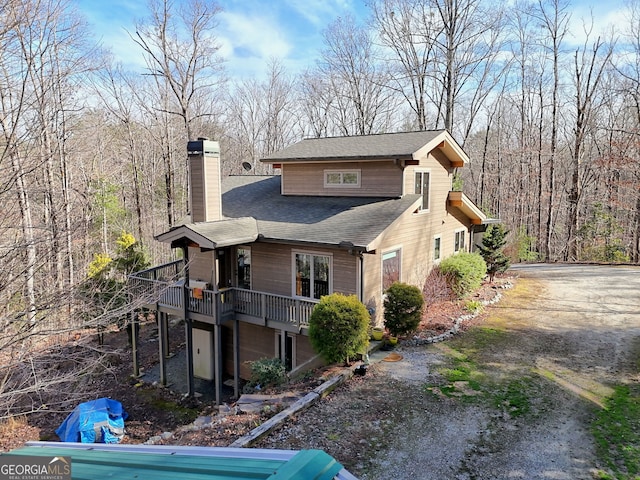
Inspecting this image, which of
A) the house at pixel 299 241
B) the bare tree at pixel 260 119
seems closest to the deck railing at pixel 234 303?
the house at pixel 299 241

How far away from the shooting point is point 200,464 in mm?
2926

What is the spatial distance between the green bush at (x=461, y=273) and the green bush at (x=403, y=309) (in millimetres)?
4066

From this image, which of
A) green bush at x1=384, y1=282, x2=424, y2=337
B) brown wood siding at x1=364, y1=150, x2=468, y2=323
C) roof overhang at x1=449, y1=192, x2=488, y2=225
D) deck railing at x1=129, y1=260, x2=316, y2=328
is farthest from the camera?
roof overhang at x1=449, y1=192, x2=488, y2=225

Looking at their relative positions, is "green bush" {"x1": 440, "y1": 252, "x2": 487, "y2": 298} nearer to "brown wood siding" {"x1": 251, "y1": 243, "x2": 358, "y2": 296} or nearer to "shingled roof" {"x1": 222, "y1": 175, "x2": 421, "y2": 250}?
"shingled roof" {"x1": 222, "y1": 175, "x2": 421, "y2": 250}

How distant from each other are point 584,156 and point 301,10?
2396 cm

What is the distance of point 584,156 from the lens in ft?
107

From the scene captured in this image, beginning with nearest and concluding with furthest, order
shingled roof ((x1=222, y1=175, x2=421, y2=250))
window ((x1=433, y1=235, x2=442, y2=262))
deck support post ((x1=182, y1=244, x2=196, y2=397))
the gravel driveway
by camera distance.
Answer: the gravel driveway < shingled roof ((x1=222, y1=175, x2=421, y2=250)) < deck support post ((x1=182, y1=244, x2=196, y2=397)) < window ((x1=433, y1=235, x2=442, y2=262))

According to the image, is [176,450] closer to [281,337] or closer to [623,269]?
[281,337]

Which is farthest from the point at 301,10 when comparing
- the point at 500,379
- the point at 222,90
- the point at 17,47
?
the point at 500,379

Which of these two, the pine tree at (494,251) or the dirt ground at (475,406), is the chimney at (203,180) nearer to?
the dirt ground at (475,406)

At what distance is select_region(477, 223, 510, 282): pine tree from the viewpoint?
1764 cm

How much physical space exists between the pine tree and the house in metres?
1.97

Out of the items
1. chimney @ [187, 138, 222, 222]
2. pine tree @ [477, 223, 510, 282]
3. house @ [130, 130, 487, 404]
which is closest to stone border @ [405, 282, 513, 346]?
house @ [130, 130, 487, 404]

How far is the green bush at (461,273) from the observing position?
49.1 ft
